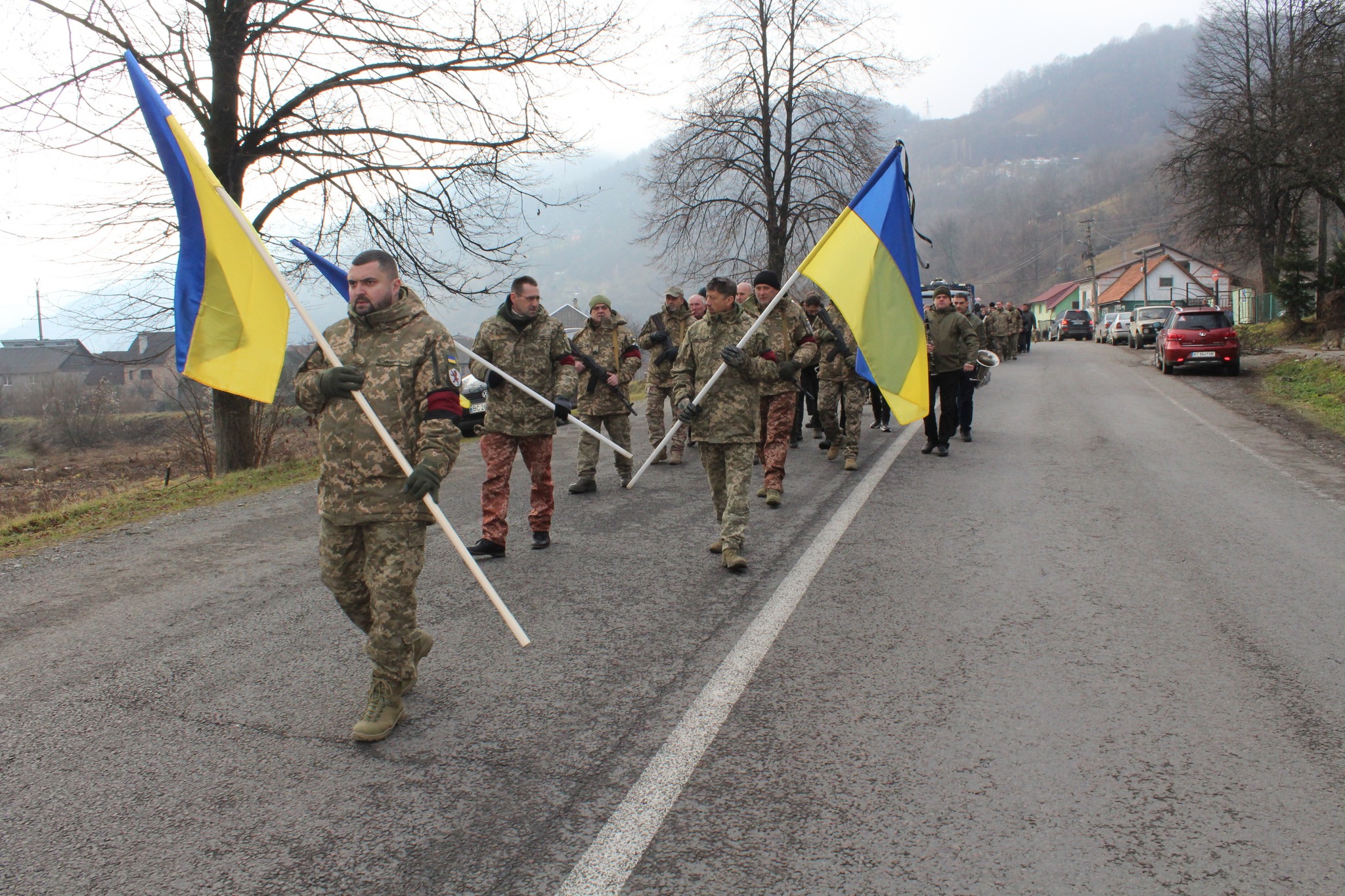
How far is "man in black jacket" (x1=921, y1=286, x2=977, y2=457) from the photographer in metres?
10.8

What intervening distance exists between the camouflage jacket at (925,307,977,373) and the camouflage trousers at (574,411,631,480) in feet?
13.3

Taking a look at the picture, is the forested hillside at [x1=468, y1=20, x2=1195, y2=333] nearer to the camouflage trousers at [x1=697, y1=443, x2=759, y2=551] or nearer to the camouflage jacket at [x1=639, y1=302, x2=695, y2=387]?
the camouflage jacket at [x1=639, y1=302, x2=695, y2=387]

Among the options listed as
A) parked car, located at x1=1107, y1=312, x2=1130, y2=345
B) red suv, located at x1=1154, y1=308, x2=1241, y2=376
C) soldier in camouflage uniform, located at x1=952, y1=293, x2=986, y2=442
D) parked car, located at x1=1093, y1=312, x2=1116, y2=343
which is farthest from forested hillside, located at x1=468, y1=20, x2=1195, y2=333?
soldier in camouflage uniform, located at x1=952, y1=293, x2=986, y2=442

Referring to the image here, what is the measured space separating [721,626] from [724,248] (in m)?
23.8

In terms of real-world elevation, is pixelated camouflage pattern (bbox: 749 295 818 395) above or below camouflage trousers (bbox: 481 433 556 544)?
above

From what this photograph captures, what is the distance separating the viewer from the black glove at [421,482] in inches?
135

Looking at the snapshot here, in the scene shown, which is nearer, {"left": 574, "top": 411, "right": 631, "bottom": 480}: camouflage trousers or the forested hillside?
{"left": 574, "top": 411, "right": 631, "bottom": 480}: camouflage trousers

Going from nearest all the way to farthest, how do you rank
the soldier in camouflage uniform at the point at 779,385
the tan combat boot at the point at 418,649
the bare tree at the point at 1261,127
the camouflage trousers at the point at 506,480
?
the tan combat boot at the point at 418,649 → the camouflage trousers at the point at 506,480 → the soldier in camouflage uniform at the point at 779,385 → the bare tree at the point at 1261,127

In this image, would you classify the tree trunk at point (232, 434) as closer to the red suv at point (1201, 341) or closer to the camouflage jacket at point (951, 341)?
the camouflage jacket at point (951, 341)

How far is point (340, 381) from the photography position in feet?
11.4

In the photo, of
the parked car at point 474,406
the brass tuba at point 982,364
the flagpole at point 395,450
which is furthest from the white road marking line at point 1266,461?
the parked car at point 474,406

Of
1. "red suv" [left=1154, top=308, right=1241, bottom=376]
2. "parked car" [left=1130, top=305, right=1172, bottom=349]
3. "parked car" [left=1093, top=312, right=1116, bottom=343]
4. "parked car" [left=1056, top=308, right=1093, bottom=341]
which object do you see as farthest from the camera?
"parked car" [left=1056, top=308, right=1093, bottom=341]

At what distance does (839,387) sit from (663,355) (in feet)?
6.57

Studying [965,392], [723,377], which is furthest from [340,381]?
[965,392]
